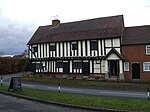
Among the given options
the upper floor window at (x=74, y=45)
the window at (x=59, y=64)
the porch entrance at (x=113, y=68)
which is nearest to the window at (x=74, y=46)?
the upper floor window at (x=74, y=45)

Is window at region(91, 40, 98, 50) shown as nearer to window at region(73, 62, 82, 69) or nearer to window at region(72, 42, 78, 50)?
window at region(72, 42, 78, 50)

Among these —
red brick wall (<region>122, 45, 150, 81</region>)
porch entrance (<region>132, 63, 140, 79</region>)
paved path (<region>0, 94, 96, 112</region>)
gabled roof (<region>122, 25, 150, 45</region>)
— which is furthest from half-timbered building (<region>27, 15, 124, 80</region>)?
paved path (<region>0, 94, 96, 112</region>)


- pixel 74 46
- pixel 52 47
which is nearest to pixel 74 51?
pixel 74 46

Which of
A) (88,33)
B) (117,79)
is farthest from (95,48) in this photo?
(117,79)

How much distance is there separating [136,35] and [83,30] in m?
8.69

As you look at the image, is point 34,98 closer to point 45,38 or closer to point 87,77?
point 87,77

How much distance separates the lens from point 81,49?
38406 millimetres

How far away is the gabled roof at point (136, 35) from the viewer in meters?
34.4

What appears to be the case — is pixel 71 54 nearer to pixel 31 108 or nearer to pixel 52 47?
pixel 52 47

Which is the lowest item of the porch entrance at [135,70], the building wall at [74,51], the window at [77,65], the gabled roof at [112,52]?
the porch entrance at [135,70]

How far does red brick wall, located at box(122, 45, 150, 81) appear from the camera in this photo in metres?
33.5

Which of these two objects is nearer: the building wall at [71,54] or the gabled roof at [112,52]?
the gabled roof at [112,52]

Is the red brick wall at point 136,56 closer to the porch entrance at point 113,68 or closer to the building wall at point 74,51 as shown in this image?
the building wall at point 74,51

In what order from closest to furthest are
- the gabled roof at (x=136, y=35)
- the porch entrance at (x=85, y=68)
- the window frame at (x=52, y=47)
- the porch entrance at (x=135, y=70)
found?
the porch entrance at (x=135, y=70) < the gabled roof at (x=136, y=35) < the porch entrance at (x=85, y=68) < the window frame at (x=52, y=47)
